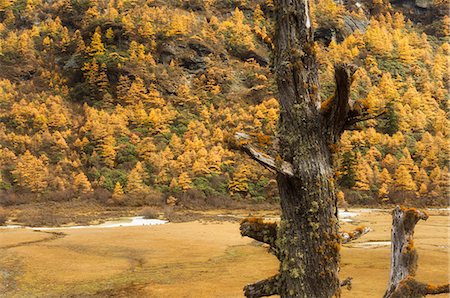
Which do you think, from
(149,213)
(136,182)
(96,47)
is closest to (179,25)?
(96,47)

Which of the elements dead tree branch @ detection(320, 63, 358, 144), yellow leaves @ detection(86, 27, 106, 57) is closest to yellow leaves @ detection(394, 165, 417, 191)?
dead tree branch @ detection(320, 63, 358, 144)

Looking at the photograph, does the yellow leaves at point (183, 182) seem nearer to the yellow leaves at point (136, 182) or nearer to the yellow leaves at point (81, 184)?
the yellow leaves at point (136, 182)

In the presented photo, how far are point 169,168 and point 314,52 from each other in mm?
64131

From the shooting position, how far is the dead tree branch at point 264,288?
6.50 meters

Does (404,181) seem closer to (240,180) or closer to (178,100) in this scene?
(240,180)

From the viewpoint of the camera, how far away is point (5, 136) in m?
69.6

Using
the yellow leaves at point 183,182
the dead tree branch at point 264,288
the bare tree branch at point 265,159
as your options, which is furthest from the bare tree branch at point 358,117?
the yellow leaves at point 183,182

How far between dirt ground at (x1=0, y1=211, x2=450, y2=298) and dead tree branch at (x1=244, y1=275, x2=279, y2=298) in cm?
1236

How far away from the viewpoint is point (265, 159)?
5.98 metres

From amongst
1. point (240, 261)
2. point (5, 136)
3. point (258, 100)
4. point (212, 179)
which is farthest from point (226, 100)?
point (240, 261)

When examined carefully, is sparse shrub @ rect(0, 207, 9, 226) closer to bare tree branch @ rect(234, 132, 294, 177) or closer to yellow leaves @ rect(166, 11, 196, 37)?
bare tree branch @ rect(234, 132, 294, 177)

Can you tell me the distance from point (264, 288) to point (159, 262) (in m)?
21.1

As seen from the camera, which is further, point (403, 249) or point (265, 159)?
point (403, 249)

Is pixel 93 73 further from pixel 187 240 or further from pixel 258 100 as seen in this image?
pixel 187 240
